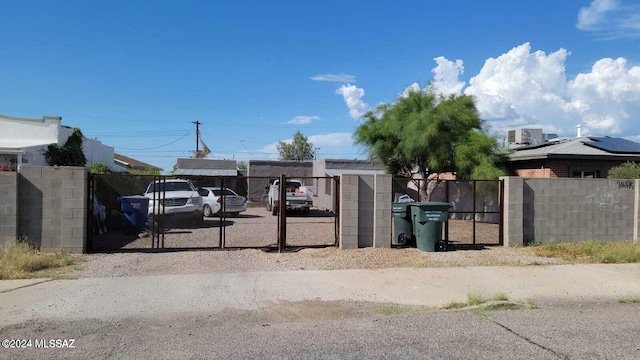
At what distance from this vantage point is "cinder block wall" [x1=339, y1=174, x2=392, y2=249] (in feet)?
39.3

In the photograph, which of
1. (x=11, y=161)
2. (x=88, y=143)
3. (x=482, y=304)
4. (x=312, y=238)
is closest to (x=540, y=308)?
(x=482, y=304)

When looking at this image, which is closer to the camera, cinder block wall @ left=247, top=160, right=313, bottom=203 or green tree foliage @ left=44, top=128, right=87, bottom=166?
green tree foliage @ left=44, top=128, right=87, bottom=166

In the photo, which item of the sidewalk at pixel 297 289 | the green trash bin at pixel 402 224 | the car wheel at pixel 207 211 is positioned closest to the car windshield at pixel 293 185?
the car wheel at pixel 207 211

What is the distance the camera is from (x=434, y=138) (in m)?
19.3

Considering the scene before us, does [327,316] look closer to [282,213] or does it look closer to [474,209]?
[282,213]

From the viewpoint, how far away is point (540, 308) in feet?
24.5

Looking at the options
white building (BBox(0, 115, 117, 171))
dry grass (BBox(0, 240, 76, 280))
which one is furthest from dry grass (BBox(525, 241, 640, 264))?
white building (BBox(0, 115, 117, 171))

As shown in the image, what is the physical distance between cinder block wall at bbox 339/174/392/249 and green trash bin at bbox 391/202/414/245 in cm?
45

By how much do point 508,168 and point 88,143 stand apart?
31063 millimetres

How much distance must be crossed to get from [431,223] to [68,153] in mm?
25790

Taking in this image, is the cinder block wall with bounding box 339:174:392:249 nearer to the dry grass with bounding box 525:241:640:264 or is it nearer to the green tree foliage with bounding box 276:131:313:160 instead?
the dry grass with bounding box 525:241:640:264

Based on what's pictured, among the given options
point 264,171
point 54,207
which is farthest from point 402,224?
point 264,171

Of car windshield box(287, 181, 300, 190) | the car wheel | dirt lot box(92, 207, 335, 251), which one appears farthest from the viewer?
car windshield box(287, 181, 300, 190)

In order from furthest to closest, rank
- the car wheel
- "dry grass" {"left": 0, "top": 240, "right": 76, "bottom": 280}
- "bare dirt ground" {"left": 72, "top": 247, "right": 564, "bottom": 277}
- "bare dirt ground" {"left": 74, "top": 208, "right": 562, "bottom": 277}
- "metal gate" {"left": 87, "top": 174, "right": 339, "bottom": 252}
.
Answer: the car wheel → "metal gate" {"left": 87, "top": 174, "right": 339, "bottom": 252} → "bare dirt ground" {"left": 74, "top": 208, "right": 562, "bottom": 277} → "bare dirt ground" {"left": 72, "top": 247, "right": 564, "bottom": 277} → "dry grass" {"left": 0, "top": 240, "right": 76, "bottom": 280}
